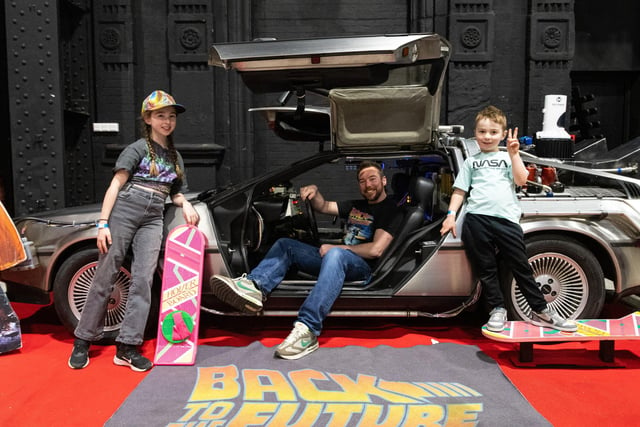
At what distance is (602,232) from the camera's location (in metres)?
3.80

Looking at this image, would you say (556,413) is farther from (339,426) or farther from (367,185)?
(367,185)

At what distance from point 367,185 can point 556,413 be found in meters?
Answer: 2.06

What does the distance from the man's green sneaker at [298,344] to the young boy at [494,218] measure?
4.01 ft

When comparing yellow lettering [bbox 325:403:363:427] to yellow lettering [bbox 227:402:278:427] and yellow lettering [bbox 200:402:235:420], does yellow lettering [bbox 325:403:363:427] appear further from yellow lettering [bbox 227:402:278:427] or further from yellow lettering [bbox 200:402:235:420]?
yellow lettering [bbox 200:402:235:420]

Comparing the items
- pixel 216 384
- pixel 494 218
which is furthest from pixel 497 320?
pixel 216 384

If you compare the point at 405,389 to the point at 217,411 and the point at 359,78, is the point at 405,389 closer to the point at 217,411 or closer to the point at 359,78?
the point at 217,411

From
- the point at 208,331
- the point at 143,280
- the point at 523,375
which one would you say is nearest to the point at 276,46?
the point at 143,280

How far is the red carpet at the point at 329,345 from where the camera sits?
2869mm

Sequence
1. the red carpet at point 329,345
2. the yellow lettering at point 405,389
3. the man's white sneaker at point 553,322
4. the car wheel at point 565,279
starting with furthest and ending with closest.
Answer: the car wheel at point 565,279 < the man's white sneaker at point 553,322 < the yellow lettering at point 405,389 < the red carpet at point 329,345

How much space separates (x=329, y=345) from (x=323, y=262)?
0.62m

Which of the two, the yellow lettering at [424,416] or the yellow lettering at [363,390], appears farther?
the yellow lettering at [363,390]

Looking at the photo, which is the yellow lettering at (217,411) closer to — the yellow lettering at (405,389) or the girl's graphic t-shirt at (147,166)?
the yellow lettering at (405,389)

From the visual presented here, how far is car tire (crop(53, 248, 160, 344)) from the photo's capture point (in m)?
3.88

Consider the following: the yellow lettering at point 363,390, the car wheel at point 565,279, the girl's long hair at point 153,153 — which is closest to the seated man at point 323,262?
the yellow lettering at point 363,390
